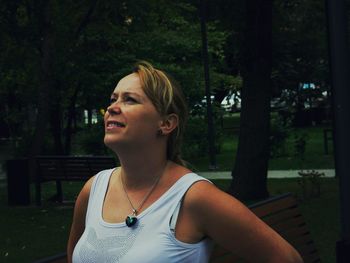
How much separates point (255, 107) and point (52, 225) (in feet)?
11.8

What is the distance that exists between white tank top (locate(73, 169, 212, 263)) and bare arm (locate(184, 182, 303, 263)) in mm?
42

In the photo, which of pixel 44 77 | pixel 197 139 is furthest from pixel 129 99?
pixel 197 139

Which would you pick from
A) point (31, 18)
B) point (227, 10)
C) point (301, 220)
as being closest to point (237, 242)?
point (301, 220)

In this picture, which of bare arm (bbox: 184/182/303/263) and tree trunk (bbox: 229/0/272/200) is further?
tree trunk (bbox: 229/0/272/200)

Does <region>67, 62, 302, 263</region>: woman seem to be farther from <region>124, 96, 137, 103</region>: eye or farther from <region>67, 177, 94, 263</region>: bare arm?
<region>67, 177, 94, 263</region>: bare arm

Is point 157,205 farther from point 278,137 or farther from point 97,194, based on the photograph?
point 278,137

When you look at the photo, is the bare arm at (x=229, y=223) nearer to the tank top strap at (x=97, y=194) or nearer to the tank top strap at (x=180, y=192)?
the tank top strap at (x=180, y=192)

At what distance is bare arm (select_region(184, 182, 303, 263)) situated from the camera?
237cm

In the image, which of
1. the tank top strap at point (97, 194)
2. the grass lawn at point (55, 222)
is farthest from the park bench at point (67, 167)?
the tank top strap at point (97, 194)

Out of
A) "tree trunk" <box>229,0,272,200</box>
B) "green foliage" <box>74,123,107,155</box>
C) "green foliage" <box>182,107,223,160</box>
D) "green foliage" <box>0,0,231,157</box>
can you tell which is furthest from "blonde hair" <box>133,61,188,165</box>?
"green foliage" <box>182,107,223,160</box>

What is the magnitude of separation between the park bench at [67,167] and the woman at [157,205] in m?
9.65

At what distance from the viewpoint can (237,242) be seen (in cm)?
241

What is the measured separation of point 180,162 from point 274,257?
0.44 meters

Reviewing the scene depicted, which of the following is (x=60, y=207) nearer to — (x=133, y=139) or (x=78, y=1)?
(x=78, y=1)
